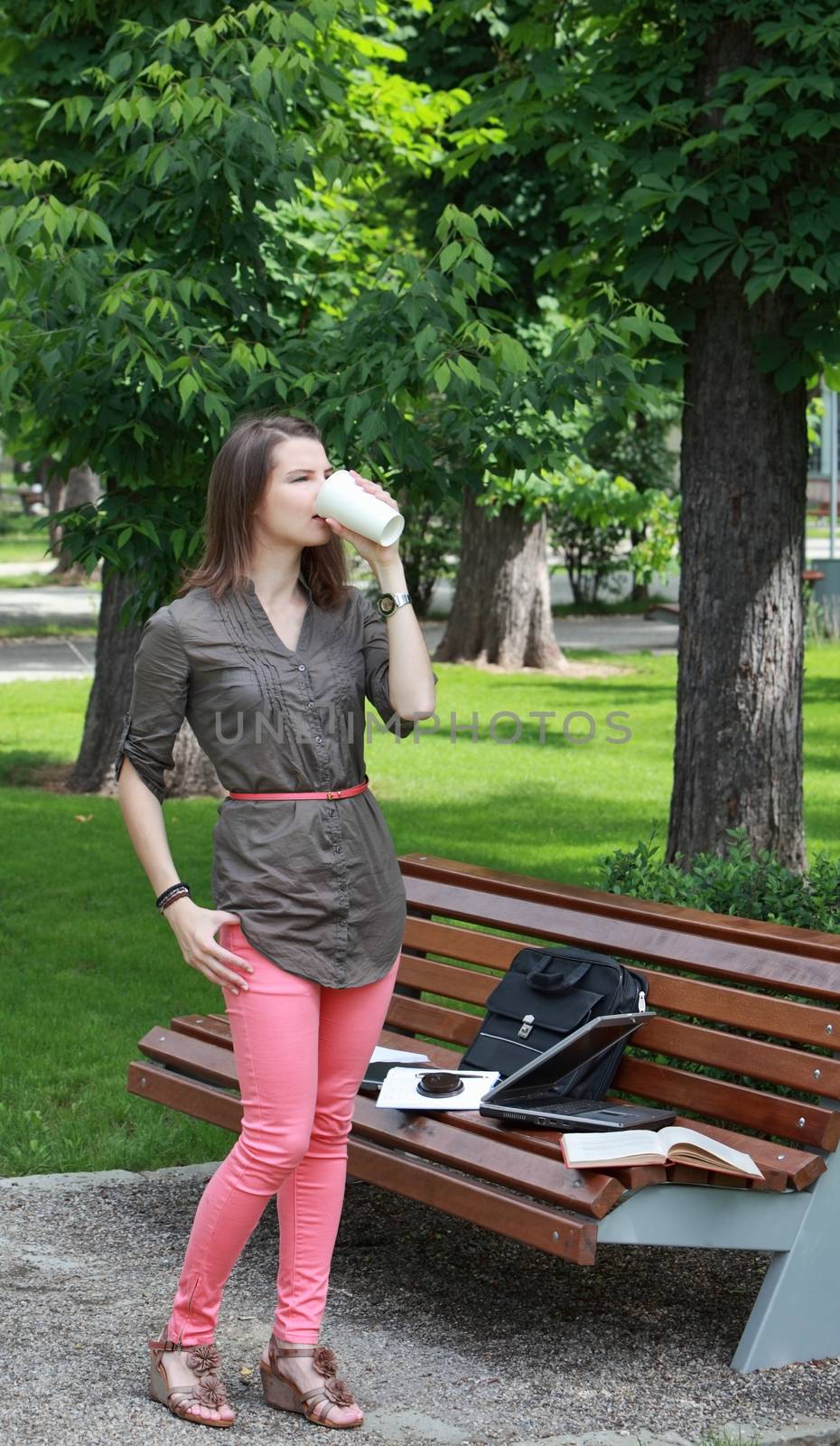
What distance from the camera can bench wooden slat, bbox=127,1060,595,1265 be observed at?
3330 mm

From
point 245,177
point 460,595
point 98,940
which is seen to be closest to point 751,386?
point 245,177

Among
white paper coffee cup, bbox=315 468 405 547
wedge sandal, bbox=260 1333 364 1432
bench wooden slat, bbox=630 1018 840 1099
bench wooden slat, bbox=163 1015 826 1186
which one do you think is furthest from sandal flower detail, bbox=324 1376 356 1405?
white paper coffee cup, bbox=315 468 405 547

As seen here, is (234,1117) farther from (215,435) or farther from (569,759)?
(569,759)

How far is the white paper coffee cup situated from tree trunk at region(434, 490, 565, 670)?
1571cm

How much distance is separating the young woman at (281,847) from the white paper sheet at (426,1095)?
537mm

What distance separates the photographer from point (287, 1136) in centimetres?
323

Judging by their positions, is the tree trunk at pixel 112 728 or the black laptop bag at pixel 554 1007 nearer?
the black laptop bag at pixel 554 1007

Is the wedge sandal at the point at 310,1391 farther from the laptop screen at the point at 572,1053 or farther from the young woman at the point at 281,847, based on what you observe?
the laptop screen at the point at 572,1053

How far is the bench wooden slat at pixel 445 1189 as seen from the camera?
3330mm

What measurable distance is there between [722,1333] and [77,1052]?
2819mm

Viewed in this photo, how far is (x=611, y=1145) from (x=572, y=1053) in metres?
0.33

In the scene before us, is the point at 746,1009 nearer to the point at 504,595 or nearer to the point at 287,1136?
the point at 287,1136

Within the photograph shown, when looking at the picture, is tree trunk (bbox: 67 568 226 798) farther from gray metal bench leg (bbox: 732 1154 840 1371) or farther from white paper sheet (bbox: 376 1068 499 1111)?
gray metal bench leg (bbox: 732 1154 840 1371)

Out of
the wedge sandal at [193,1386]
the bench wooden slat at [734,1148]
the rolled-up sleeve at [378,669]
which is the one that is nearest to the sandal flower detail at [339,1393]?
the wedge sandal at [193,1386]
